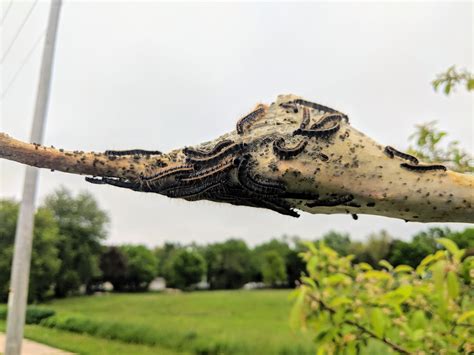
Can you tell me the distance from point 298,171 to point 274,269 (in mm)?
42763

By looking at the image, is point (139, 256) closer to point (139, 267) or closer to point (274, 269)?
point (139, 267)

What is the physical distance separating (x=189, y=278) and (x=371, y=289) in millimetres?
44134

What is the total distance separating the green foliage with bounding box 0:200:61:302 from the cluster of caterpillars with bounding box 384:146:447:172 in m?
22.4

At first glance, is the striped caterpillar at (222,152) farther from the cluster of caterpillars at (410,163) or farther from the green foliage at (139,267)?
the green foliage at (139,267)

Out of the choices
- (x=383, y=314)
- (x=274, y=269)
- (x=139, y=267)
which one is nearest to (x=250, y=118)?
(x=383, y=314)

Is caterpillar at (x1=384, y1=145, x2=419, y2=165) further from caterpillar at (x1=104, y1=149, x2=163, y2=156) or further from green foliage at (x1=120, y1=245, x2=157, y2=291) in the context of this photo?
green foliage at (x1=120, y1=245, x2=157, y2=291)

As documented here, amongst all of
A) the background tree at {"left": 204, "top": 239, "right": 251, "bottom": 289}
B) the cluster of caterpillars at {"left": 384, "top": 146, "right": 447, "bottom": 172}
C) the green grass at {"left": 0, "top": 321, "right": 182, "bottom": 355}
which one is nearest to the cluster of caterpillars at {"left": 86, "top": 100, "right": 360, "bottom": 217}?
the cluster of caterpillars at {"left": 384, "top": 146, "right": 447, "bottom": 172}

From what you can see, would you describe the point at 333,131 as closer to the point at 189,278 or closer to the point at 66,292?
the point at 66,292

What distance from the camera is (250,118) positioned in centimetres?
113

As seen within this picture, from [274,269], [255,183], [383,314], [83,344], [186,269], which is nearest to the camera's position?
[255,183]

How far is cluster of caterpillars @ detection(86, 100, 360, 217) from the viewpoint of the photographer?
1.00m

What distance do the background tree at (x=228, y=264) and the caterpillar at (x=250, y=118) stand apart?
46.7 metres

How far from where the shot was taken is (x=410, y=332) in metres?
1.74

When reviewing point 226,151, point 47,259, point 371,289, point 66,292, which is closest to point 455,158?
point 371,289
